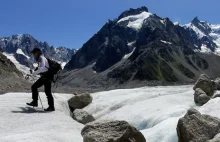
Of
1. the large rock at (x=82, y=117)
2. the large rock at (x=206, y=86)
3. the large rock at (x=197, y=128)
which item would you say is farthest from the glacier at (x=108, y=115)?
the large rock at (x=197, y=128)

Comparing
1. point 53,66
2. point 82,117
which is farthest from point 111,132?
point 82,117

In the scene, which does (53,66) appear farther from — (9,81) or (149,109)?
(9,81)

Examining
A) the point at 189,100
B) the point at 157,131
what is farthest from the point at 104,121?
the point at 189,100

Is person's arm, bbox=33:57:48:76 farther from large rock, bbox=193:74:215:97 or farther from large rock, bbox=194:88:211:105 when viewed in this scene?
large rock, bbox=193:74:215:97

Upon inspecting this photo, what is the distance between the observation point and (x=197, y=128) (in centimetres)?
1494

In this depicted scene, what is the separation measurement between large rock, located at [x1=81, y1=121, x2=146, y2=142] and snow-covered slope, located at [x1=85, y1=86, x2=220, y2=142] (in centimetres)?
424

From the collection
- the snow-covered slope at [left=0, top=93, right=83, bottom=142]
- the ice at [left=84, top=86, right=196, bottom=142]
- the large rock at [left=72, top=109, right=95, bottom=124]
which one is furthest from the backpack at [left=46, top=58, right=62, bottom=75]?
the ice at [left=84, top=86, right=196, bottom=142]

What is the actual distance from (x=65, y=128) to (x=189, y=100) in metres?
14.9

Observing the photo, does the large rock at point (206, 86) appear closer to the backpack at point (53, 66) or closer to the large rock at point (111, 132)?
the backpack at point (53, 66)

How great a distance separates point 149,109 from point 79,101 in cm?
750

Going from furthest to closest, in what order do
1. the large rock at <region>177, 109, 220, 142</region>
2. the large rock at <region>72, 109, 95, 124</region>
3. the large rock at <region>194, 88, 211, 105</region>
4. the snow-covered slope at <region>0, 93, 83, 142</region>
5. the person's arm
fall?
the large rock at <region>194, 88, 211, 105</region> < the large rock at <region>72, 109, 95, 124</region> < the person's arm < the large rock at <region>177, 109, 220, 142</region> < the snow-covered slope at <region>0, 93, 83, 142</region>

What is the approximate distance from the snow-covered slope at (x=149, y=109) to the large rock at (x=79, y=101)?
1.86 ft

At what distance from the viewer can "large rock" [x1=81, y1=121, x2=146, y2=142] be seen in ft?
43.0

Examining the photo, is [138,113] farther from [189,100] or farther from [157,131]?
[157,131]
